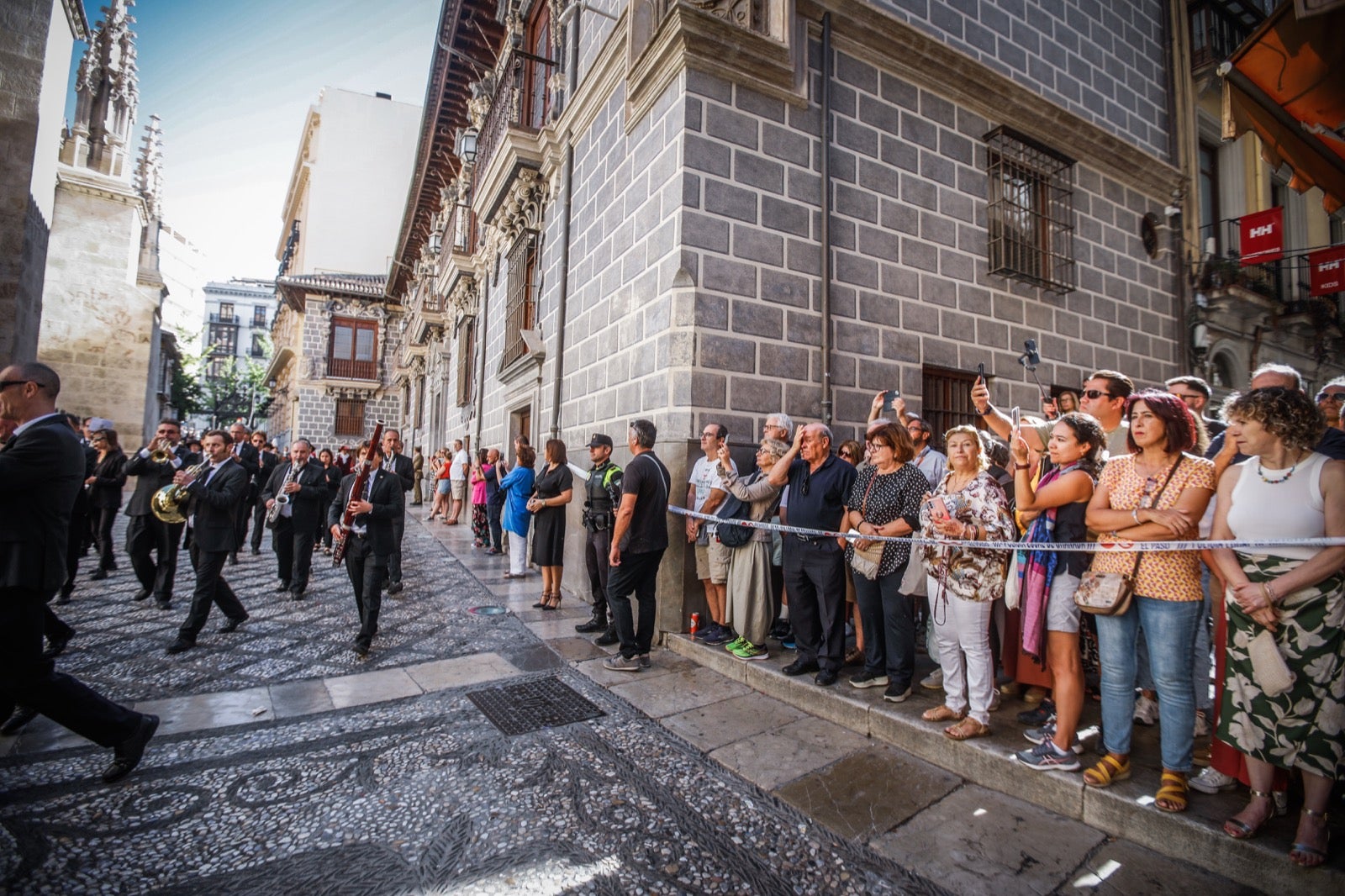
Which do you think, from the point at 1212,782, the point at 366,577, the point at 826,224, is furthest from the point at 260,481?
the point at 1212,782

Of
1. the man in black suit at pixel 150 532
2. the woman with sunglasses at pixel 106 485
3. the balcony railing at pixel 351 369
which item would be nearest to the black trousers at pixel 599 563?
the man in black suit at pixel 150 532

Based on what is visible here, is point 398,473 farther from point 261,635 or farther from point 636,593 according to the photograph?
point 636,593

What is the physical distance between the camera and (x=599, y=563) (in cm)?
555

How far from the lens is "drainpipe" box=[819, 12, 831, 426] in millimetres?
5832

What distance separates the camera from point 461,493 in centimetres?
1402

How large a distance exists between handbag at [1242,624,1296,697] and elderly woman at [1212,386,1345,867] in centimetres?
1

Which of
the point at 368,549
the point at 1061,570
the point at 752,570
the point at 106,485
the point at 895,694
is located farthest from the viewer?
the point at 106,485

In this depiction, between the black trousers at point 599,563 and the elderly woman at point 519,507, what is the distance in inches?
79.6

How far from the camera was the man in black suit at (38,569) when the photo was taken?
267 centimetres

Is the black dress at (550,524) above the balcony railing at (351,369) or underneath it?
underneath

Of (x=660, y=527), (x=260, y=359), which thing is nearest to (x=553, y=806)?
(x=660, y=527)

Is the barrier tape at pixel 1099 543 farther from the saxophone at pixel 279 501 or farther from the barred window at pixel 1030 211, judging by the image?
the saxophone at pixel 279 501

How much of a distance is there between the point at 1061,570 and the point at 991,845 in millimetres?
1218

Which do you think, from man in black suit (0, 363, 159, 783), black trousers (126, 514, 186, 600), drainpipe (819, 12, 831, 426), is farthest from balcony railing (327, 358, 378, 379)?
man in black suit (0, 363, 159, 783)
